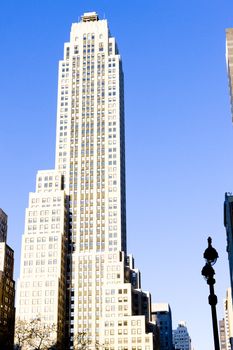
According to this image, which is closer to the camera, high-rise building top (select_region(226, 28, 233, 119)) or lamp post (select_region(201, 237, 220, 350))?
lamp post (select_region(201, 237, 220, 350))

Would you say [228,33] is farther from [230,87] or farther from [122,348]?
[122,348]

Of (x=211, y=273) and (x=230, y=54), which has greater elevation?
(x=230, y=54)

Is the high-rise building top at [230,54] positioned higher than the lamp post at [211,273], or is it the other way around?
the high-rise building top at [230,54]

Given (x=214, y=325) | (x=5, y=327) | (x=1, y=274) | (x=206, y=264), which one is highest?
(x=1, y=274)

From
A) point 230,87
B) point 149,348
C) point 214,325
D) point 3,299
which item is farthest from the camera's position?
point 149,348

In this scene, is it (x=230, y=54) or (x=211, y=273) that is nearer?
(x=211, y=273)

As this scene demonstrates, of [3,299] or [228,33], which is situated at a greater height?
[228,33]

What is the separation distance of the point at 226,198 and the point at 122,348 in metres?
76.5

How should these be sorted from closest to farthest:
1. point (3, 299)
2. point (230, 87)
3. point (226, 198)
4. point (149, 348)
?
point (226, 198) < point (230, 87) < point (3, 299) < point (149, 348)

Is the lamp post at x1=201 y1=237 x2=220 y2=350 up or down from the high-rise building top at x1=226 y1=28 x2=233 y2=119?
down

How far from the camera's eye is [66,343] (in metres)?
198

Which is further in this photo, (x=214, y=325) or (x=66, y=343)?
(x=66, y=343)

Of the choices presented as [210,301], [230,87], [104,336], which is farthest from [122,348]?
[210,301]

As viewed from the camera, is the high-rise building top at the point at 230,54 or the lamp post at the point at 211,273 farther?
the high-rise building top at the point at 230,54
